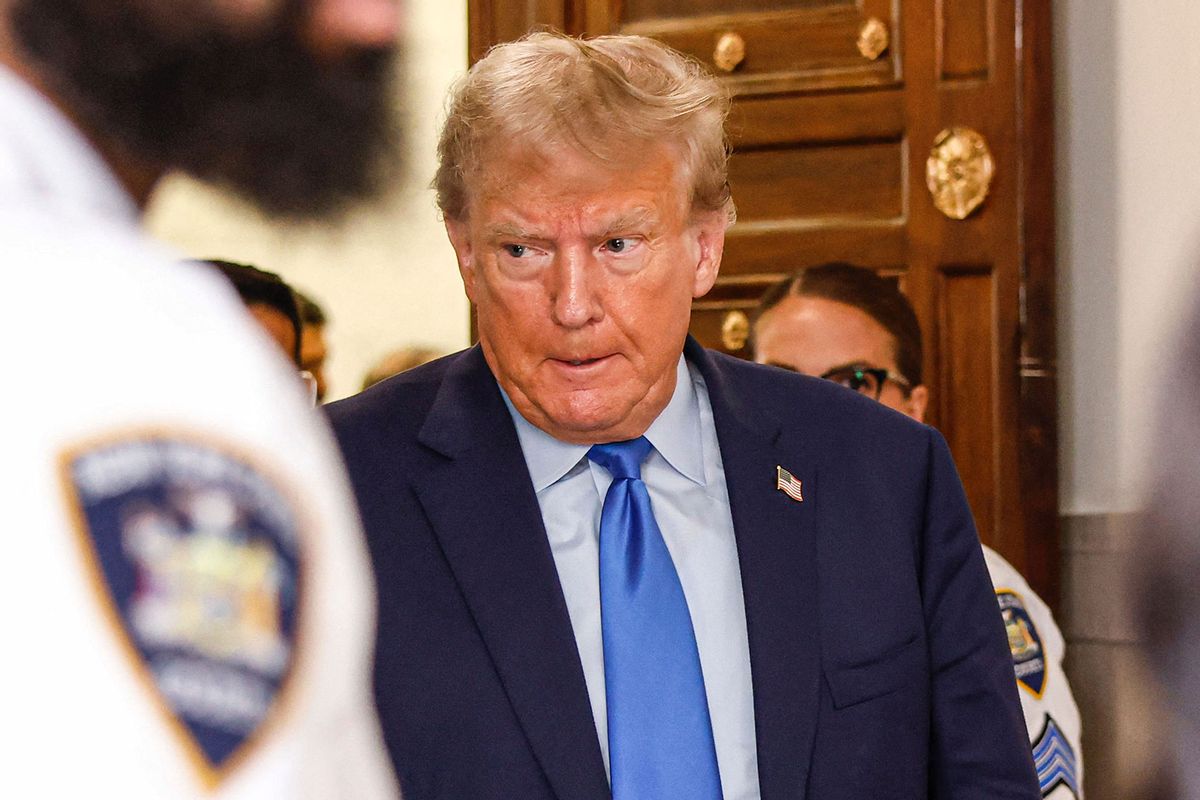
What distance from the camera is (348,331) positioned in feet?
2.08

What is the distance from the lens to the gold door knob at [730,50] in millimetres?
2996

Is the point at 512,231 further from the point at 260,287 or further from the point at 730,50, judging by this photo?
the point at 730,50

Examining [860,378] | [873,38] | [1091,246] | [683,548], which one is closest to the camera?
[683,548]

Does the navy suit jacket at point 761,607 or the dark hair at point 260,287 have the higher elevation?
the dark hair at point 260,287

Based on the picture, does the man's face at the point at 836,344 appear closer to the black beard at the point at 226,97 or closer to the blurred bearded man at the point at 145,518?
the black beard at the point at 226,97

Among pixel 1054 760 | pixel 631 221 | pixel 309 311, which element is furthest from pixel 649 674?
pixel 1054 760

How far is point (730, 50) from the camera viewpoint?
9.84 ft

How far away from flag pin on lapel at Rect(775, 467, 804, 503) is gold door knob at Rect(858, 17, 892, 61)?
64.3 inches

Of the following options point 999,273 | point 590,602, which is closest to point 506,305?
point 590,602

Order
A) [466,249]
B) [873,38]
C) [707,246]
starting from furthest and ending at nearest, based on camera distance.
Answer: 1. [873,38]
2. [707,246]
3. [466,249]

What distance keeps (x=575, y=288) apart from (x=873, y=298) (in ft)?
3.93

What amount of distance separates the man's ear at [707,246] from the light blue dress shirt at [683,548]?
0.11 metres

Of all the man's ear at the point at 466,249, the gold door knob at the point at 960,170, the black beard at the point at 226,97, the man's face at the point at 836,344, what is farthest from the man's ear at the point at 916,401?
the black beard at the point at 226,97

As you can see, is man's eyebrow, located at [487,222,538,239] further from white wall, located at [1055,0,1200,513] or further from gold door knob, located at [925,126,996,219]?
gold door knob, located at [925,126,996,219]
